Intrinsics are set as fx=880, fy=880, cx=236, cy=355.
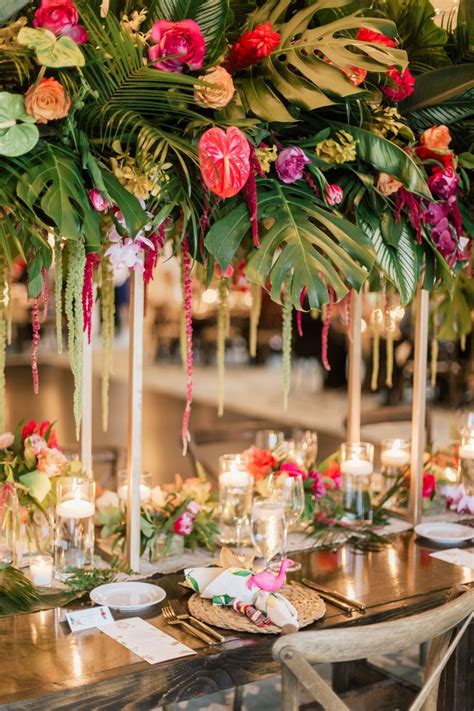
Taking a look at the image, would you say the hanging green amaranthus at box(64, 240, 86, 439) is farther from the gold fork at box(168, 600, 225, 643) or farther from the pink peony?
the pink peony

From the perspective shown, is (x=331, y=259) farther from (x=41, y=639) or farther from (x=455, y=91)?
(x=41, y=639)

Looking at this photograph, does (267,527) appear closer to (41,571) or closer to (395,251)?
(41,571)

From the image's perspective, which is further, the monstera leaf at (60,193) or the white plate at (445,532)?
the white plate at (445,532)

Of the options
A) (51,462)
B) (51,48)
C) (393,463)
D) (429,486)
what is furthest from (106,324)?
(429,486)

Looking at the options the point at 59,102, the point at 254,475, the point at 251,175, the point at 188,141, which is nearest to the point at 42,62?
the point at 59,102

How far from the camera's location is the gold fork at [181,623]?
1743 millimetres

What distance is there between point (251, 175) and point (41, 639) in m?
1.04

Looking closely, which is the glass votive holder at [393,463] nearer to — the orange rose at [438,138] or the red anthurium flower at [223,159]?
the orange rose at [438,138]

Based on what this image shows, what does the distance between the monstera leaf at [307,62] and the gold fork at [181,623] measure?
1058 mm

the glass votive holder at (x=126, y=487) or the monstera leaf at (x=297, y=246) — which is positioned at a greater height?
the monstera leaf at (x=297, y=246)

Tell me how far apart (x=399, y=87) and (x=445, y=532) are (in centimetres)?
125

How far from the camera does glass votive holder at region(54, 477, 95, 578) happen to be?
2.09m

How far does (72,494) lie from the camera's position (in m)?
2.12

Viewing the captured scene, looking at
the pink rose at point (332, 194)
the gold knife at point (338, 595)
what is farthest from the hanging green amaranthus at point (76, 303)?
the gold knife at point (338, 595)
